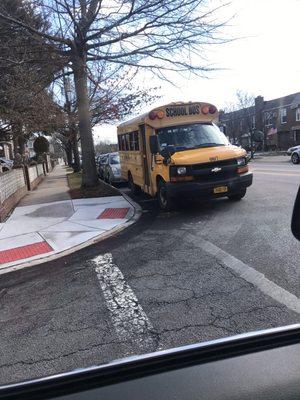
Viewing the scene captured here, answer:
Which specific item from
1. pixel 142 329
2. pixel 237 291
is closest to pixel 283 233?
pixel 237 291

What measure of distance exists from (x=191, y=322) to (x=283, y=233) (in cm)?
384

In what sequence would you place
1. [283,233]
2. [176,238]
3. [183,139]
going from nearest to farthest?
[283,233], [176,238], [183,139]

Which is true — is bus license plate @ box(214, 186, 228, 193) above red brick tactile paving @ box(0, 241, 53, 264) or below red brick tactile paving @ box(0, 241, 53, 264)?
above

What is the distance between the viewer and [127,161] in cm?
1585

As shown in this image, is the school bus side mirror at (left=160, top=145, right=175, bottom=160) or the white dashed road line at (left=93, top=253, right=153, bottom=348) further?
the school bus side mirror at (left=160, top=145, right=175, bottom=160)

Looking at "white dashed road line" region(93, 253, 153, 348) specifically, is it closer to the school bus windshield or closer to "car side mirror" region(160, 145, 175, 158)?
"car side mirror" region(160, 145, 175, 158)

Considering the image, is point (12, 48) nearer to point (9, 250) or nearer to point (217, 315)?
point (9, 250)

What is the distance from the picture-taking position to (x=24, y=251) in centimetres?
829

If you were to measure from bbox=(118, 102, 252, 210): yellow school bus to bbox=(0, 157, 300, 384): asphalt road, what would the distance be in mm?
1680

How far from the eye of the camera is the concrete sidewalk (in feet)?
26.5

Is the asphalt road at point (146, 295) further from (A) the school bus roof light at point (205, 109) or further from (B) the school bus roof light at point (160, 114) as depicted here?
(A) the school bus roof light at point (205, 109)

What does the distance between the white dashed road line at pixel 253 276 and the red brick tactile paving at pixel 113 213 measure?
402cm

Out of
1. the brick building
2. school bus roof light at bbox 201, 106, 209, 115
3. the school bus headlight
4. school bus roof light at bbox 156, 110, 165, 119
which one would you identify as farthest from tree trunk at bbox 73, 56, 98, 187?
the brick building

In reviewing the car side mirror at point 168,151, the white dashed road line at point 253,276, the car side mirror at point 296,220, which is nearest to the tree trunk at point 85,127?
the car side mirror at point 168,151
